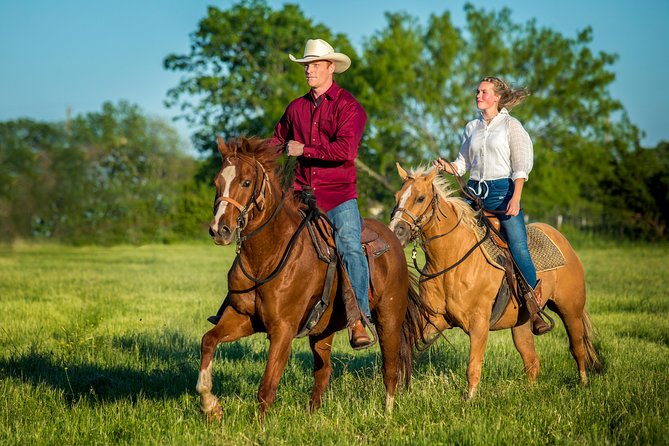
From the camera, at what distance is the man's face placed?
6559mm

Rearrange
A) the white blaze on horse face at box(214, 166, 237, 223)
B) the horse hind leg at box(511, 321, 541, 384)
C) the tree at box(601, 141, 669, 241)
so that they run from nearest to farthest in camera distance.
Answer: the white blaze on horse face at box(214, 166, 237, 223) < the horse hind leg at box(511, 321, 541, 384) < the tree at box(601, 141, 669, 241)

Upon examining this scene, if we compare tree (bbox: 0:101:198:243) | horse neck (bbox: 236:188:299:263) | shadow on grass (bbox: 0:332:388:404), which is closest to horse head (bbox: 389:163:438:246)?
horse neck (bbox: 236:188:299:263)

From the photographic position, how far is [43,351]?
977 cm

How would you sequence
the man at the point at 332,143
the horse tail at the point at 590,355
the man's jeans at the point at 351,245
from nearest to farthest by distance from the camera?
the man at the point at 332,143
the man's jeans at the point at 351,245
the horse tail at the point at 590,355

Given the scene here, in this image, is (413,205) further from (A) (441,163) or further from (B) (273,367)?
(B) (273,367)

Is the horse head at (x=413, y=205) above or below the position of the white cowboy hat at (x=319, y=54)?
below

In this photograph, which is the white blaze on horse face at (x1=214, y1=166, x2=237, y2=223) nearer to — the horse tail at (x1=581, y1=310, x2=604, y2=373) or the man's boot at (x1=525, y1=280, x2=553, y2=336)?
the man's boot at (x1=525, y1=280, x2=553, y2=336)

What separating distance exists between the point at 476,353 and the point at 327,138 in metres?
2.59

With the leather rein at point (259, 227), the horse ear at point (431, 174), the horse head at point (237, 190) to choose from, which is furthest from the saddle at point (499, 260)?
the horse head at point (237, 190)

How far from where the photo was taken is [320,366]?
733 cm

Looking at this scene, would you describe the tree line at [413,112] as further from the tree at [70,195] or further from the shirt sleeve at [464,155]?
the shirt sleeve at [464,155]

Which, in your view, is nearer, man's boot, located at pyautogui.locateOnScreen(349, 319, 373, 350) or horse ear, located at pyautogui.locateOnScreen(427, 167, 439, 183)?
man's boot, located at pyautogui.locateOnScreen(349, 319, 373, 350)

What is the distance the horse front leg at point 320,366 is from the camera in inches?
284

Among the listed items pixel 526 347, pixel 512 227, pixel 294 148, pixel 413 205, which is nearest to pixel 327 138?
pixel 294 148
